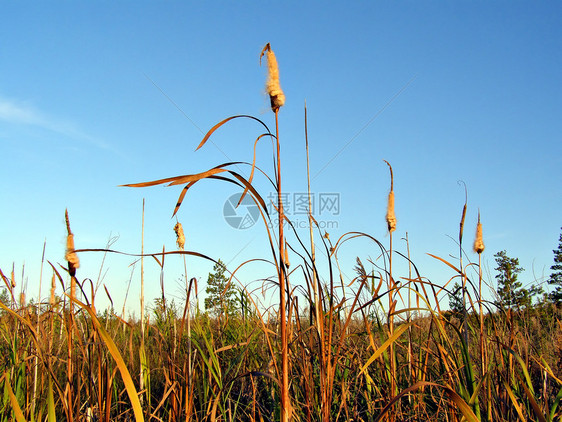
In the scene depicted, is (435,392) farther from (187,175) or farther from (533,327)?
(533,327)

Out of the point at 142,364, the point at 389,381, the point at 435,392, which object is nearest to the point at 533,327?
the point at 435,392

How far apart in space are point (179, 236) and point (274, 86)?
2.01 metres

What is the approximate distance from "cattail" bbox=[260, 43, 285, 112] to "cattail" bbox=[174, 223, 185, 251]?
6.37 feet

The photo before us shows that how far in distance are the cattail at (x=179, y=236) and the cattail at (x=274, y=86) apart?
1.94 m

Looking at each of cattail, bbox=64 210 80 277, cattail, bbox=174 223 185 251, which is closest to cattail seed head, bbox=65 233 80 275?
cattail, bbox=64 210 80 277

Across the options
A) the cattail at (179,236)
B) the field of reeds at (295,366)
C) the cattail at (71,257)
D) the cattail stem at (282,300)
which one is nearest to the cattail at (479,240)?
the field of reeds at (295,366)

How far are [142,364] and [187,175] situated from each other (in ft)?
6.16

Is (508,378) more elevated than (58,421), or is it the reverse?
(508,378)

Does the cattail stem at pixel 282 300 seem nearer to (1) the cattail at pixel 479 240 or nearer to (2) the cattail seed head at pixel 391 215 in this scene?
(2) the cattail seed head at pixel 391 215

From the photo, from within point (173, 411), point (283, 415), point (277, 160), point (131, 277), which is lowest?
point (173, 411)

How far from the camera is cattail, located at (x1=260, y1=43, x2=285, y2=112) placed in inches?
58.2

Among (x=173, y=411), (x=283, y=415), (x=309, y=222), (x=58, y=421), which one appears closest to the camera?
(x=283, y=415)

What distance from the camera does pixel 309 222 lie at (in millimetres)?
1910

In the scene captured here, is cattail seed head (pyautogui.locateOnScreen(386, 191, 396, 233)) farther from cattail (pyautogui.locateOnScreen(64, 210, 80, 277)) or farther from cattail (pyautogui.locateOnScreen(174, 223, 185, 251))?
cattail (pyautogui.locateOnScreen(64, 210, 80, 277))
